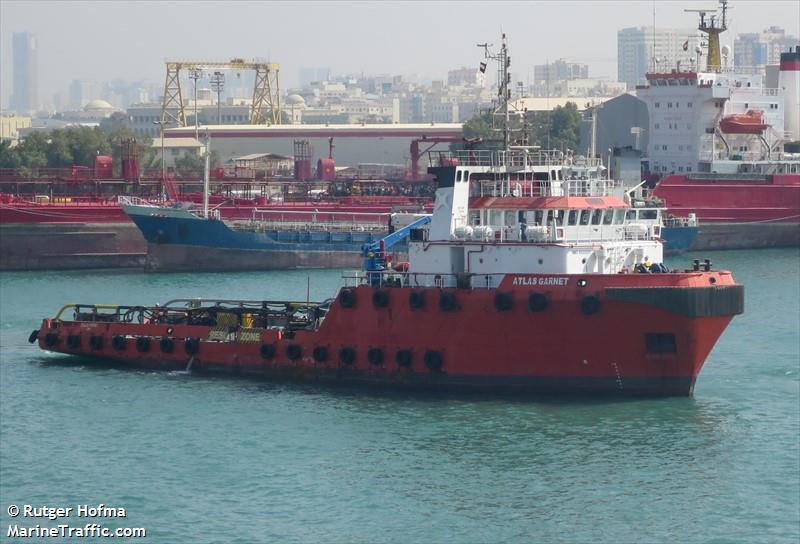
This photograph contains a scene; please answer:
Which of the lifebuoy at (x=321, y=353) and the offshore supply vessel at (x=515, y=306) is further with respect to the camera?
the lifebuoy at (x=321, y=353)

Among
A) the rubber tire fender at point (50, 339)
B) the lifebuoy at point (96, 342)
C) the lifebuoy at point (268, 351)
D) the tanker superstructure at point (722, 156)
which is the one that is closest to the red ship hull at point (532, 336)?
the lifebuoy at point (268, 351)

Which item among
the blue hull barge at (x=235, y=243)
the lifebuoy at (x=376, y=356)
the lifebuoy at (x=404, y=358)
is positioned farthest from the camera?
the blue hull barge at (x=235, y=243)

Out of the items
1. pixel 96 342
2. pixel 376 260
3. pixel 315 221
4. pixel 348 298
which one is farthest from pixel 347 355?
pixel 315 221

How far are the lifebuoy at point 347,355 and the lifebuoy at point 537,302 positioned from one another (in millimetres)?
4103

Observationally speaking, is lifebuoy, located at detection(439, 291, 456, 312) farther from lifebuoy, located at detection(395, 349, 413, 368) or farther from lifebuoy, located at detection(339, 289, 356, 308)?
lifebuoy, located at detection(339, 289, 356, 308)

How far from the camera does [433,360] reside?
32.4m

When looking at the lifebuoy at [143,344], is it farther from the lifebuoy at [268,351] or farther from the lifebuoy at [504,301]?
the lifebuoy at [504,301]

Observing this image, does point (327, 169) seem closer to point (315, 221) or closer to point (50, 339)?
point (315, 221)

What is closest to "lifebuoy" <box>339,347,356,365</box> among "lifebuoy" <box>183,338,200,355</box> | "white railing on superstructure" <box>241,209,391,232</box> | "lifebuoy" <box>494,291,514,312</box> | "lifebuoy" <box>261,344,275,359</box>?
"lifebuoy" <box>261,344,275,359</box>

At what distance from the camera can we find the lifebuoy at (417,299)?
32.4 meters

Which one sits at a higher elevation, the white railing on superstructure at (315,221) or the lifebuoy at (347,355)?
the white railing on superstructure at (315,221)

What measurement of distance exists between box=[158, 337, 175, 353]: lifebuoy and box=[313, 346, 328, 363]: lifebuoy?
4010 mm

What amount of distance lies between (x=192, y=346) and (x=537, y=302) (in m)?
8.56

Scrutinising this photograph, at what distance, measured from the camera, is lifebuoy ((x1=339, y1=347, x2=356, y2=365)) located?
33.3 m
